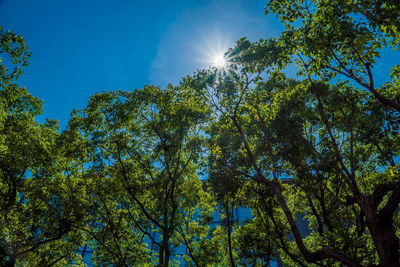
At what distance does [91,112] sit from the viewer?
44.9ft

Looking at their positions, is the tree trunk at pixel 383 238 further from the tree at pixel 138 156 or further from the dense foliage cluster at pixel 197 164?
the tree at pixel 138 156

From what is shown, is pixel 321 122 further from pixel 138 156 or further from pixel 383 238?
pixel 138 156

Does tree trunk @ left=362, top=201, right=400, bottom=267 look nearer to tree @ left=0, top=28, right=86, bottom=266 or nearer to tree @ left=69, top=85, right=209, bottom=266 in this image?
tree @ left=69, top=85, right=209, bottom=266

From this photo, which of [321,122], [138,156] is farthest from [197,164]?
→ [321,122]

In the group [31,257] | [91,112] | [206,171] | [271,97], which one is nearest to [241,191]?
[206,171]

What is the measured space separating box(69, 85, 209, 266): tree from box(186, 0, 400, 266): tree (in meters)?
2.54

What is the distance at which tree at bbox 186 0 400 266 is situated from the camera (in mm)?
7195

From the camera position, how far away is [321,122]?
11969mm

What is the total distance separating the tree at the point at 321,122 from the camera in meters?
7.20

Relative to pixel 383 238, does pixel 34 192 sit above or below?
above

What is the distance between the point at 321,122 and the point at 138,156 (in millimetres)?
10845

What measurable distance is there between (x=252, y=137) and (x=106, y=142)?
8.91 metres

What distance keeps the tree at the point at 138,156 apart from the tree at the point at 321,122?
8.34 ft

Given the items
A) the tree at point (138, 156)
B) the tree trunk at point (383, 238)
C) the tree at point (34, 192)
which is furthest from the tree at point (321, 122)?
the tree at point (34, 192)
